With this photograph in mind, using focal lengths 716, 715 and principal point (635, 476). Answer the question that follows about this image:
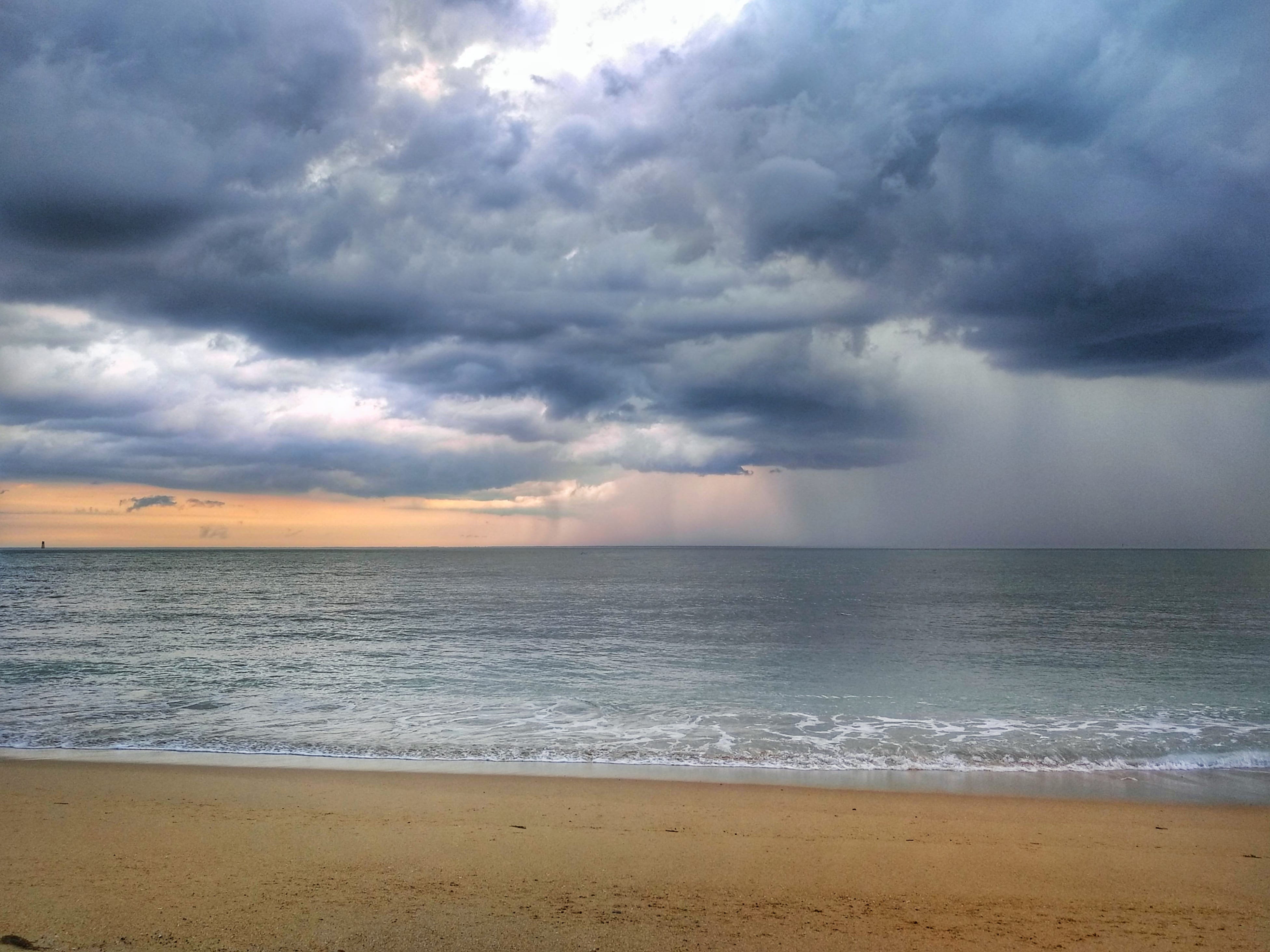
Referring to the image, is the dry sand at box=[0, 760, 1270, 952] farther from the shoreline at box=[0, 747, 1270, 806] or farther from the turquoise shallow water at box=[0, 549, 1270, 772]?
the turquoise shallow water at box=[0, 549, 1270, 772]

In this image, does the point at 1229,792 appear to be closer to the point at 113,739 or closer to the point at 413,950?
the point at 413,950

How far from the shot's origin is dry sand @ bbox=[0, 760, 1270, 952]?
24.3 ft

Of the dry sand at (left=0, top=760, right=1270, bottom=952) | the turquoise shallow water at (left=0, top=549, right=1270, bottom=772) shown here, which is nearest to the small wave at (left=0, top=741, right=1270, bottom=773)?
the turquoise shallow water at (left=0, top=549, right=1270, bottom=772)

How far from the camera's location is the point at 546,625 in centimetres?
4481

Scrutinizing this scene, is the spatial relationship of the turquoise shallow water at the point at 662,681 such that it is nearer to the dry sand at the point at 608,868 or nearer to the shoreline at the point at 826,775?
the shoreline at the point at 826,775

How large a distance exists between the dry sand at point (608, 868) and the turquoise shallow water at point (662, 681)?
3476 millimetres

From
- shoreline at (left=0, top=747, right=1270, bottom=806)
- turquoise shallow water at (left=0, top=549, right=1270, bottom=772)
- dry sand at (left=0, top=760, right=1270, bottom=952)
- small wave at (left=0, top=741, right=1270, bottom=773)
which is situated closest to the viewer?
dry sand at (left=0, top=760, right=1270, bottom=952)

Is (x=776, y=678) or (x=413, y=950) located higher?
(x=413, y=950)

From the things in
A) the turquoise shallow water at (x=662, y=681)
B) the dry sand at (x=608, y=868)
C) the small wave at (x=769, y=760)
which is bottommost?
the turquoise shallow water at (x=662, y=681)

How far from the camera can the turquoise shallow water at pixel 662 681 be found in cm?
1670

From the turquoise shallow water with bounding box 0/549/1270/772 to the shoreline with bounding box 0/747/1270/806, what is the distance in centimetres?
44

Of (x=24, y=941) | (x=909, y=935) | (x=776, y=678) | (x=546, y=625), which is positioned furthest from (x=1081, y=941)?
(x=546, y=625)

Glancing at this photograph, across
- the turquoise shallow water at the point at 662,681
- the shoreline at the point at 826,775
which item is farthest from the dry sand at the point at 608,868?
the turquoise shallow water at the point at 662,681

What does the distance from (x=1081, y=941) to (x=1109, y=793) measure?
722 centimetres
